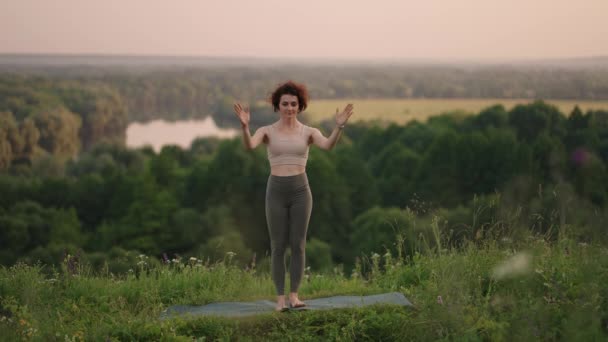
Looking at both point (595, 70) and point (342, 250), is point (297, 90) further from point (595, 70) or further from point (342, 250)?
point (595, 70)

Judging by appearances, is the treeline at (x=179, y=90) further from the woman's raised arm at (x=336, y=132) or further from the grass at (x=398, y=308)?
the woman's raised arm at (x=336, y=132)

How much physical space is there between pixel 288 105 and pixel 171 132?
89322 mm

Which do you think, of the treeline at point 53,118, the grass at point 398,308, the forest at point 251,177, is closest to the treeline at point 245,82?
the treeline at point 53,118

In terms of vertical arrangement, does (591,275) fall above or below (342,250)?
above

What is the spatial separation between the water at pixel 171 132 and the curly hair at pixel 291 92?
7264 centimetres

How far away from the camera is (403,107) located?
96062 millimetres

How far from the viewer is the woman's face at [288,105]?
784 cm

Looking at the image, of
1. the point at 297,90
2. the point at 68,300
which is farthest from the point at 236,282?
the point at 297,90

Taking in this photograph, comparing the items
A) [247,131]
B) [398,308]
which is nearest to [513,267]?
[398,308]

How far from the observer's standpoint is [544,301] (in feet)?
23.7

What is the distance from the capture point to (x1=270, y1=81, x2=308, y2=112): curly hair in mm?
7941

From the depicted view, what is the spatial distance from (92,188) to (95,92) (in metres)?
41.9

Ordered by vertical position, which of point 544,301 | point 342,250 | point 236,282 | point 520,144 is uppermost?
point 544,301

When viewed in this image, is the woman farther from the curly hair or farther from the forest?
the forest
